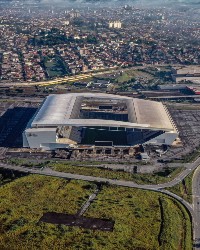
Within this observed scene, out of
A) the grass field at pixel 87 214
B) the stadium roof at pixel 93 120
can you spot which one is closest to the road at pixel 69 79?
the stadium roof at pixel 93 120

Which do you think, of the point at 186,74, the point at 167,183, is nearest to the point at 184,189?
the point at 167,183

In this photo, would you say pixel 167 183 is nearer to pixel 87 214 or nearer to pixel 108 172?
pixel 108 172

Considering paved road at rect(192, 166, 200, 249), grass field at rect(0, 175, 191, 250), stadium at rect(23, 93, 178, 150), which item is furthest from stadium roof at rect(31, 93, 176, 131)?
grass field at rect(0, 175, 191, 250)

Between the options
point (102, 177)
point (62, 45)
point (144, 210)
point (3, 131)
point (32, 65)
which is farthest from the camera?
point (62, 45)

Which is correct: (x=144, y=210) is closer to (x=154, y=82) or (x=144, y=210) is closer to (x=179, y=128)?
(x=179, y=128)

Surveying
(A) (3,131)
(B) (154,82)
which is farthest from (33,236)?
(B) (154,82)

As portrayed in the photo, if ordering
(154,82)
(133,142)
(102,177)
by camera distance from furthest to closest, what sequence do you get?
1. (154,82)
2. (133,142)
3. (102,177)

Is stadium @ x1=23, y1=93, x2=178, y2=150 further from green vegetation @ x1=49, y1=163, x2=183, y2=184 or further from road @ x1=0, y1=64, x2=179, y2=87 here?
road @ x1=0, y1=64, x2=179, y2=87
